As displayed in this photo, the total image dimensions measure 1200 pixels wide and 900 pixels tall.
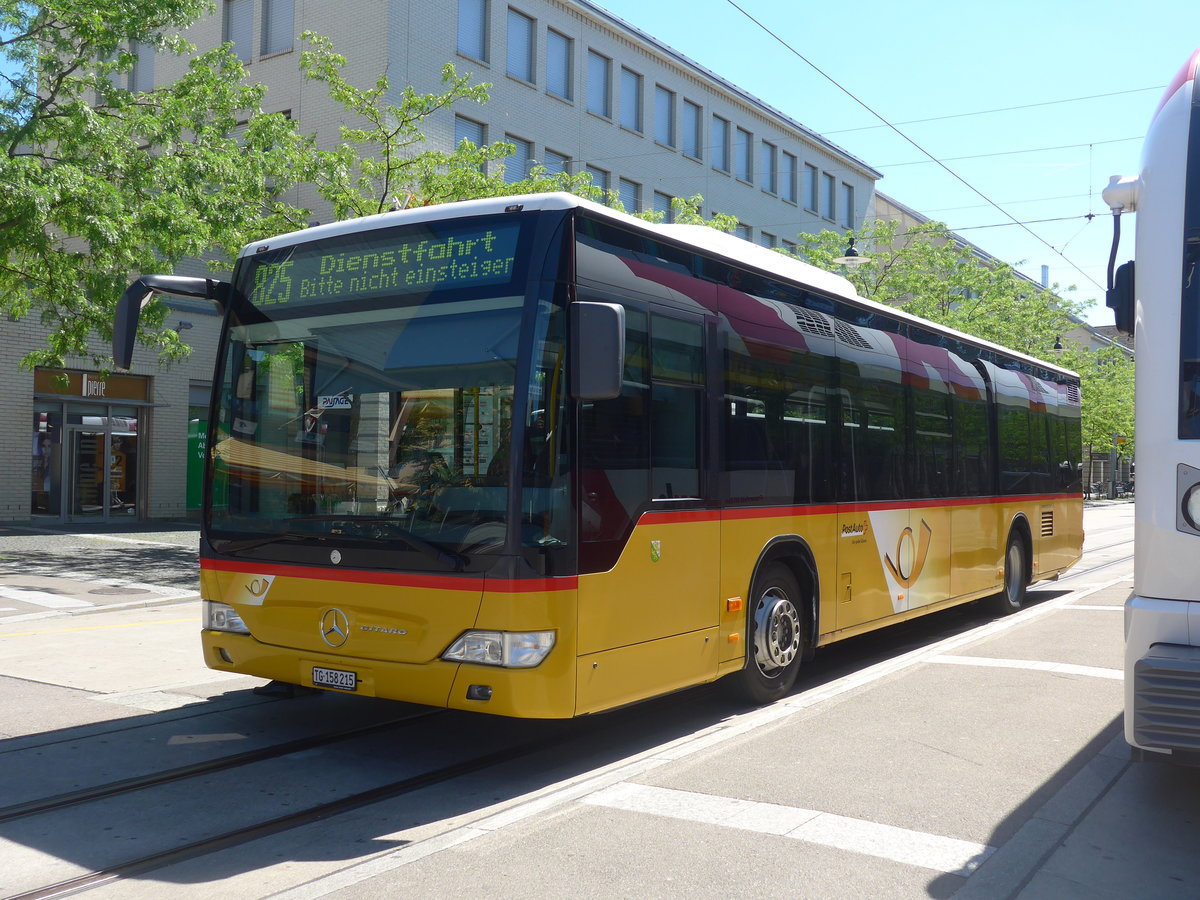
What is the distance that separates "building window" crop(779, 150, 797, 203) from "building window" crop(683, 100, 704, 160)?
570cm

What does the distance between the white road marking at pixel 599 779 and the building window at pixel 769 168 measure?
3340 cm

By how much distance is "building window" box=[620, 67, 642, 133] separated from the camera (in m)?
34.9

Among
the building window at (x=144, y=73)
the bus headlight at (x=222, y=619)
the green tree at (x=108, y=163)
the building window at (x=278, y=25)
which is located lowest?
the bus headlight at (x=222, y=619)

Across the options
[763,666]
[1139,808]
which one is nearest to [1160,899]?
[1139,808]

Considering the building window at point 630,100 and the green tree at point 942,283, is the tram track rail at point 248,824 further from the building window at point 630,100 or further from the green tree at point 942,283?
the building window at point 630,100

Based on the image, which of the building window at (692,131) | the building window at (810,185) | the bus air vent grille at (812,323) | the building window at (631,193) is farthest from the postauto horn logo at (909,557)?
the building window at (810,185)

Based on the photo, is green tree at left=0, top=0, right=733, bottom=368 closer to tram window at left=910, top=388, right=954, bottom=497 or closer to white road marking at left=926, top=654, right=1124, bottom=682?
tram window at left=910, top=388, right=954, bottom=497

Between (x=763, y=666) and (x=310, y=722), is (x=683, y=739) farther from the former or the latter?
(x=310, y=722)

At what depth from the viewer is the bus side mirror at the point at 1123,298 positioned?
5262mm

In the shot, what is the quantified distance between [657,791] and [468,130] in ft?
83.9

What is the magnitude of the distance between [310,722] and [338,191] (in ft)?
43.7

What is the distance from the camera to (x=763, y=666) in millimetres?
7703

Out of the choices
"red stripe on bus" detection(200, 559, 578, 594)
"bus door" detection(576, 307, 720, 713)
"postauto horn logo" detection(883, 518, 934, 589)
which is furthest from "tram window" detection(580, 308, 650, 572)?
"postauto horn logo" detection(883, 518, 934, 589)

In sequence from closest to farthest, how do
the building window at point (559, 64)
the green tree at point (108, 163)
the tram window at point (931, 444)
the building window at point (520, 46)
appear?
the tram window at point (931, 444), the green tree at point (108, 163), the building window at point (520, 46), the building window at point (559, 64)
